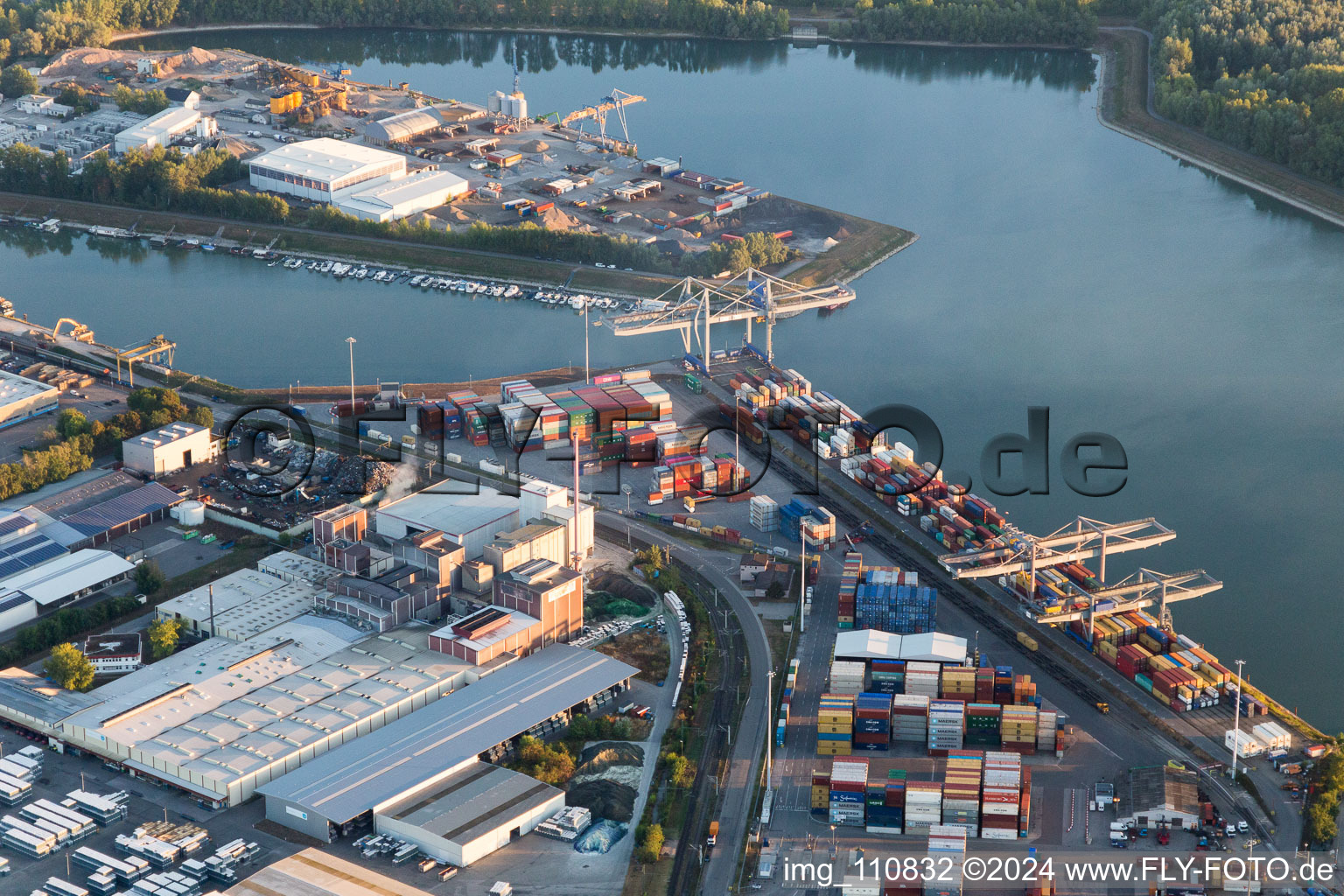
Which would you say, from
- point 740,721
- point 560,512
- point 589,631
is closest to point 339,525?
point 560,512

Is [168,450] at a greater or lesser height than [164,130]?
lesser

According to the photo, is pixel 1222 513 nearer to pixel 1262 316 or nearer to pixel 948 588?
pixel 948 588

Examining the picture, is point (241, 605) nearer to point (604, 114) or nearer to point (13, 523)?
point (13, 523)

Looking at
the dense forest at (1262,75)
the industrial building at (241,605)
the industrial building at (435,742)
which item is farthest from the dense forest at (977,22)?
the industrial building at (435,742)

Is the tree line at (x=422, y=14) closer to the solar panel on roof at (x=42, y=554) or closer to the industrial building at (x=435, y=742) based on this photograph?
the solar panel on roof at (x=42, y=554)

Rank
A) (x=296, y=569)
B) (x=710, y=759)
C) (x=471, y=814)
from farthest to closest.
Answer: (x=296, y=569) → (x=710, y=759) → (x=471, y=814)

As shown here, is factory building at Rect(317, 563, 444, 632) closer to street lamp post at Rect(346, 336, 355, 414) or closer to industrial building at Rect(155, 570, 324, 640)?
industrial building at Rect(155, 570, 324, 640)

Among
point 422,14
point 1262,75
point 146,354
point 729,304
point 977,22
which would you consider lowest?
point 146,354
